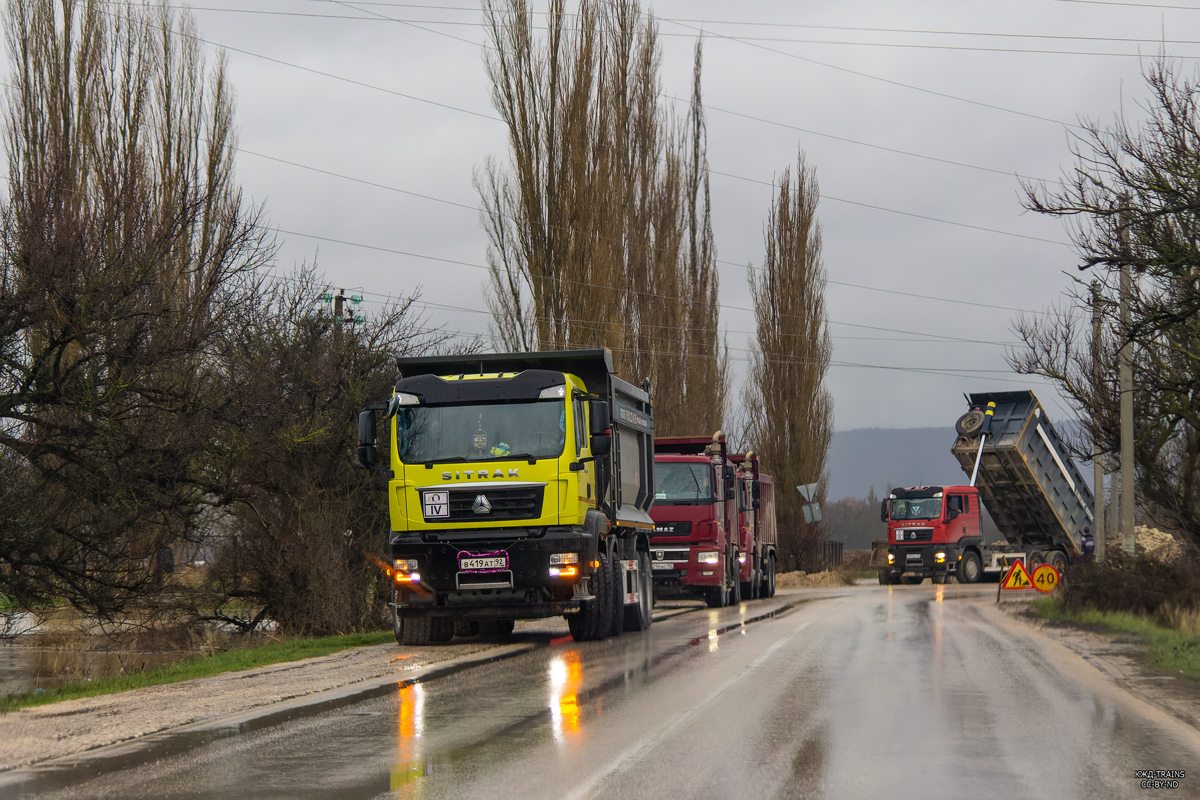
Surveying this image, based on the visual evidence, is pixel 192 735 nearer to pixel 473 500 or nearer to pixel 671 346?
pixel 473 500

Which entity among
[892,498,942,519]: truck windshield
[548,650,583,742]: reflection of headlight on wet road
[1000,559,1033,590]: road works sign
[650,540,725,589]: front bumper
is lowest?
[548,650,583,742]: reflection of headlight on wet road

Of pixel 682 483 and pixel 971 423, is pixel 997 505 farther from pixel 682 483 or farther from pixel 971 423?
pixel 682 483

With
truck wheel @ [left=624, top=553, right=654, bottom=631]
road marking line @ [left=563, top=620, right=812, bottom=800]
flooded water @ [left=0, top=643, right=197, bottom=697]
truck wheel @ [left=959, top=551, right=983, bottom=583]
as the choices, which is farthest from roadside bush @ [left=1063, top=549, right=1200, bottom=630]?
truck wheel @ [left=959, top=551, right=983, bottom=583]

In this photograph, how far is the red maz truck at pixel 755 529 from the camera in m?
30.8

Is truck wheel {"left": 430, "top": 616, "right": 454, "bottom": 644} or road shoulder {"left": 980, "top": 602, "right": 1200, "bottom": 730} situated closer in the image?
Result: road shoulder {"left": 980, "top": 602, "right": 1200, "bottom": 730}

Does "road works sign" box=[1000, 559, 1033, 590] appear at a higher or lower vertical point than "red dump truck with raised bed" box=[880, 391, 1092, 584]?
lower

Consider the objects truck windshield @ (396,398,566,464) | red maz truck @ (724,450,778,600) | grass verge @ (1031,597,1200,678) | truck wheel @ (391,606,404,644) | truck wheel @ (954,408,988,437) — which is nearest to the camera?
grass verge @ (1031,597,1200,678)

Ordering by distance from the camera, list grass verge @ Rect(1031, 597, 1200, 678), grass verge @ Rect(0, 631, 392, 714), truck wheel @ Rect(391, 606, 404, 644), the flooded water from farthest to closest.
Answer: truck wheel @ Rect(391, 606, 404, 644)
the flooded water
grass verge @ Rect(1031, 597, 1200, 678)
grass verge @ Rect(0, 631, 392, 714)

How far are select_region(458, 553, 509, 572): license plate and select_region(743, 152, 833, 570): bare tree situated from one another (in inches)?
1316

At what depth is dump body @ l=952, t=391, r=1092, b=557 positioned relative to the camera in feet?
117

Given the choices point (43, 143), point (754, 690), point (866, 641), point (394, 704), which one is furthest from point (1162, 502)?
point (43, 143)

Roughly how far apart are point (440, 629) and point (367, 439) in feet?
10.4

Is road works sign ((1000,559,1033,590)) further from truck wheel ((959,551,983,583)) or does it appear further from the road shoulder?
truck wheel ((959,551,983,583))

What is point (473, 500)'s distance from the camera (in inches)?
663
